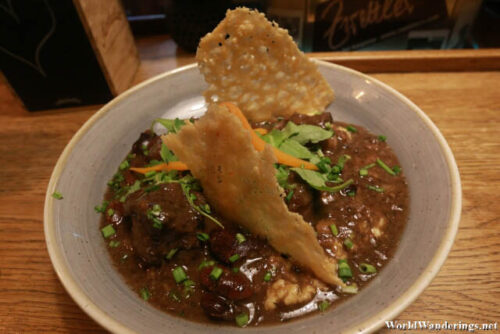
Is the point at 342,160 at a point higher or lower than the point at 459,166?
higher

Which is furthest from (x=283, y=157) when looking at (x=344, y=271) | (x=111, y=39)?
(x=111, y=39)

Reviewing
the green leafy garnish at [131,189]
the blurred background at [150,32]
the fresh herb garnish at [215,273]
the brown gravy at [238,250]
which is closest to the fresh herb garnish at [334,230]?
the brown gravy at [238,250]

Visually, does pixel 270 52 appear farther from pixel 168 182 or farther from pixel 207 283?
pixel 207 283

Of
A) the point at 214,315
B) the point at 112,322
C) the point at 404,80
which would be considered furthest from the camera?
the point at 404,80

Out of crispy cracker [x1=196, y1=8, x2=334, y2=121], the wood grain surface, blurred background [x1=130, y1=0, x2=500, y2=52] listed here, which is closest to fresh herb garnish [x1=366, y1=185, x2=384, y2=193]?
crispy cracker [x1=196, y1=8, x2=334, y2=121]

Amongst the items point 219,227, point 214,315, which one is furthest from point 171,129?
point 214,315

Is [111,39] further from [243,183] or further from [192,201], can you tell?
[243,183]
